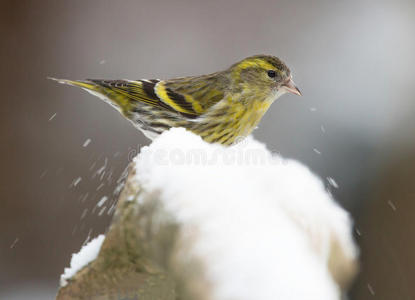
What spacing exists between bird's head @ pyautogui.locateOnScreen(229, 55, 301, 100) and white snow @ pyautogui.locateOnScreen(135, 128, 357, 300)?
87 centimetres

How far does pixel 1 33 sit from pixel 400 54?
3092 mm

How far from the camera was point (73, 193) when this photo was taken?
367cm

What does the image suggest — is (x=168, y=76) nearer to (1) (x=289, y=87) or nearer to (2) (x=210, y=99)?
(2) (x=210, y=99)

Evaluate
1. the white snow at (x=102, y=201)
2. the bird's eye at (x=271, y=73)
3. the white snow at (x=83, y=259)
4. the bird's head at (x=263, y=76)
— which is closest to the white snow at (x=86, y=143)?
the white snow at (x=102, y=201)

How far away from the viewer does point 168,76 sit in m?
3.89

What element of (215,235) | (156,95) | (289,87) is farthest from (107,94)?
(215,235)

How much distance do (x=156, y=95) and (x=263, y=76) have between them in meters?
0.52

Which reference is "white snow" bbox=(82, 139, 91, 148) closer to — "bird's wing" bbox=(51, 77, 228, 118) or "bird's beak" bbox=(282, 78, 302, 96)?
"bird's wing" bbox=(51, 77, 228, 118)

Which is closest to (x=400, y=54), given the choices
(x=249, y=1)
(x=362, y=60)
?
(x=362, y=60)

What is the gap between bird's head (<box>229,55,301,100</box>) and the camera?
7.85ft

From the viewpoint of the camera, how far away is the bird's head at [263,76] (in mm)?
2393

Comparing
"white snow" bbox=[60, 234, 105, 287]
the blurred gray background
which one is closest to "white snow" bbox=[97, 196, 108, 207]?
the blurred gray background

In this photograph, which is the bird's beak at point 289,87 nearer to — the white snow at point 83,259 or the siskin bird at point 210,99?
the siskin bird at point 210,99

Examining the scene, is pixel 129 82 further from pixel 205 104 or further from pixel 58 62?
pixel 58 62
